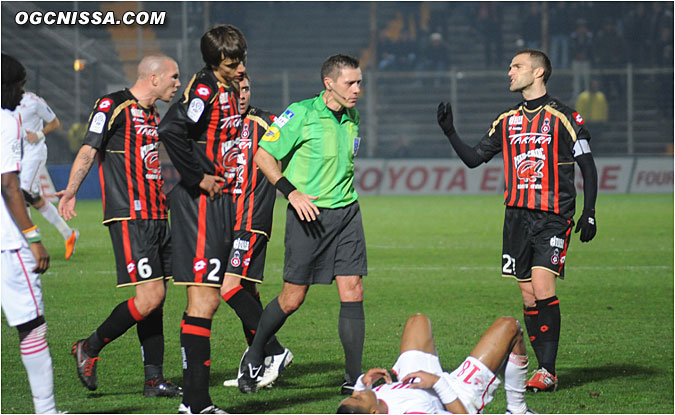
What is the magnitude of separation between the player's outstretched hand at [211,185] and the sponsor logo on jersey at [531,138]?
213 centimetres

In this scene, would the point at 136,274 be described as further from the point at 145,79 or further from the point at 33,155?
the point at 33,155

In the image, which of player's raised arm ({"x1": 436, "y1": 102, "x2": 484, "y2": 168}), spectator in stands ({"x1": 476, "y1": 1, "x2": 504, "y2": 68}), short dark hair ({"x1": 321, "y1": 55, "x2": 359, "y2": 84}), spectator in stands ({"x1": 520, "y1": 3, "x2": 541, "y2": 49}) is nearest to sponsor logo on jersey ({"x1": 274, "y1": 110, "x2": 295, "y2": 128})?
short dark hair ({"x1": 321, "y1": 55, "x2": 359, "y2": 84})

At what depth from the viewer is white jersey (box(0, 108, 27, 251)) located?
14.6ft

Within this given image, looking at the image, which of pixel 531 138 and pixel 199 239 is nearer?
pixel 199 239

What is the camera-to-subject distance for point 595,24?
29.7 meters

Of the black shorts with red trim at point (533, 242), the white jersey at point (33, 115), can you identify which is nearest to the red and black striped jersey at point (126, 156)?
the black shorts with red trim at point (533, 242)

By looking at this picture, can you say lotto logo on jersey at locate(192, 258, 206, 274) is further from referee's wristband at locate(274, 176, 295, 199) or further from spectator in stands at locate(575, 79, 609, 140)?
spectator in stands at locate(575, 79, 609, 140)

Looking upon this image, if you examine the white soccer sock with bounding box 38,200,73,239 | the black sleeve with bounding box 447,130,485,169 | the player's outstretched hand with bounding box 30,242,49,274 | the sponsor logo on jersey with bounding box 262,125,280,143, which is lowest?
the white soccer sock with bounding box 38,200,73,239

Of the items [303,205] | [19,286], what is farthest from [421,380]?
[19,286]

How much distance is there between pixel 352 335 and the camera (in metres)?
5.53

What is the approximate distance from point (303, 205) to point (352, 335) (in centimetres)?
82

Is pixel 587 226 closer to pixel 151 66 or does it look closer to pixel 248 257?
pixel 248 257

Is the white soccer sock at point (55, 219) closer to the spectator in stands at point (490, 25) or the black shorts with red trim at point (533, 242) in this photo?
the black shorts with red trim at point (533, 242)

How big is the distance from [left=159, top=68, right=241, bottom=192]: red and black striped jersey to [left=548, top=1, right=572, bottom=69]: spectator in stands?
24284 mm
